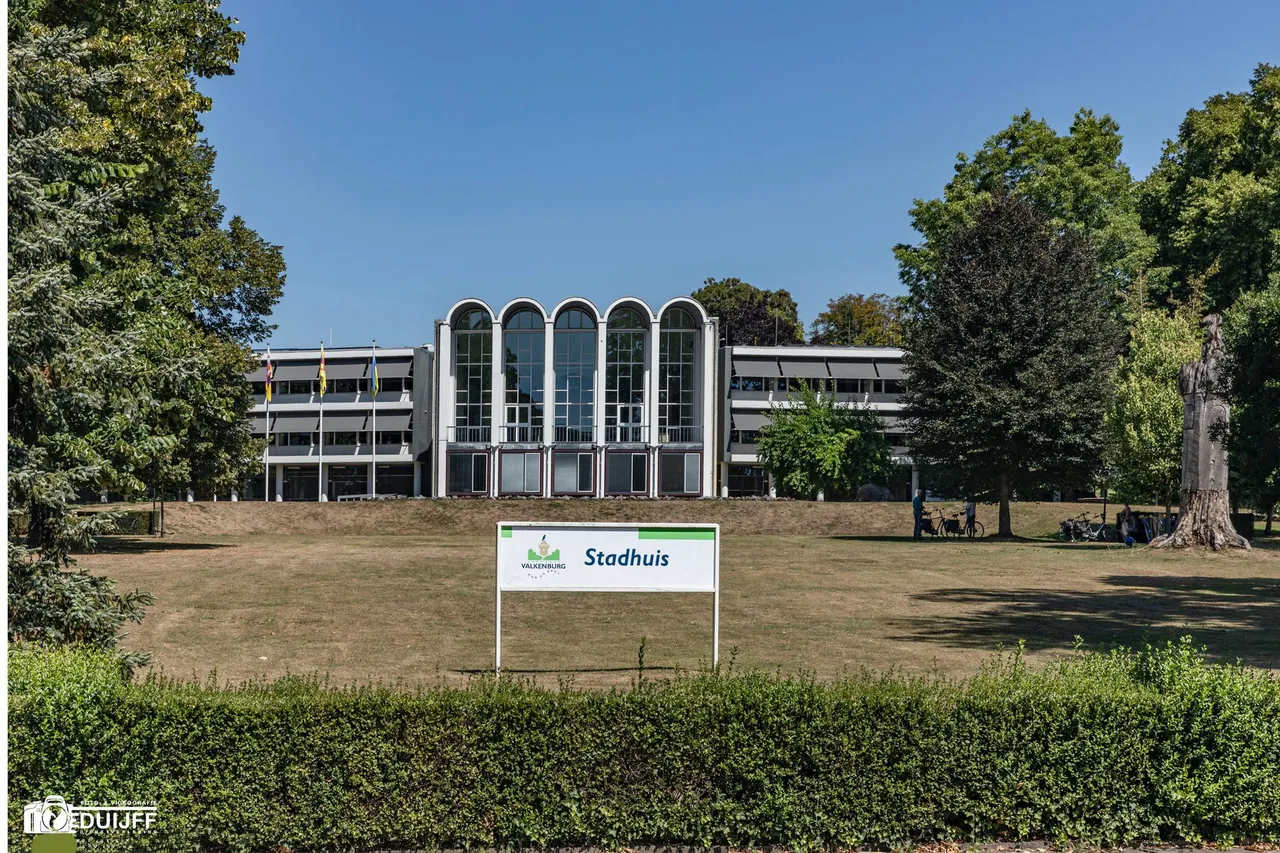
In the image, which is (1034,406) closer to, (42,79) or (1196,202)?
(1196,202)

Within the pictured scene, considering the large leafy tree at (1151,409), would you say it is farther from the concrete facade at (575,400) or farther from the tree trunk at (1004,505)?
the concrete facade at (575,400)

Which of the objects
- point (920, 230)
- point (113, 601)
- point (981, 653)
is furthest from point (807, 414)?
point (113, 601)

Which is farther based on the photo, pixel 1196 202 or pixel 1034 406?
pixel 1196 202

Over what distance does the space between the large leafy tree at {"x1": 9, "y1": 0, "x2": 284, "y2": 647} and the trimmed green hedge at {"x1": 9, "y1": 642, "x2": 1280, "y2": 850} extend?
136 inches

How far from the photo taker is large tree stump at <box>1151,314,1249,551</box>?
32844mm

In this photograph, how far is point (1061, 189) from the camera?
5247 cm

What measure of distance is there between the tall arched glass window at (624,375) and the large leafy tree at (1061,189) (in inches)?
768

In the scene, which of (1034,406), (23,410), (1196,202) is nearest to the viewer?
(23,410)

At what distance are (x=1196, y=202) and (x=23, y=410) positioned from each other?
160 ft

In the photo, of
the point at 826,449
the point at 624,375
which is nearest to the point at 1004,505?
the point at 826,449

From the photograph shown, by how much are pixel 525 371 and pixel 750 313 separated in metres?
28.2

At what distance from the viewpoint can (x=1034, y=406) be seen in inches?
1688

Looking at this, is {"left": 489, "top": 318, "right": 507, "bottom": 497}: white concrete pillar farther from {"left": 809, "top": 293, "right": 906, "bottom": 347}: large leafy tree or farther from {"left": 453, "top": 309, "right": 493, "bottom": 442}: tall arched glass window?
{"left": 809, "top": 293, "right": 906, "bottom": 347}: large leafy tree

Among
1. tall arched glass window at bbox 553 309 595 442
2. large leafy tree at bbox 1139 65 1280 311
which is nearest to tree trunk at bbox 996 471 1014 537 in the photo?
large leafy tree at bbox 1139 65 1280 311
